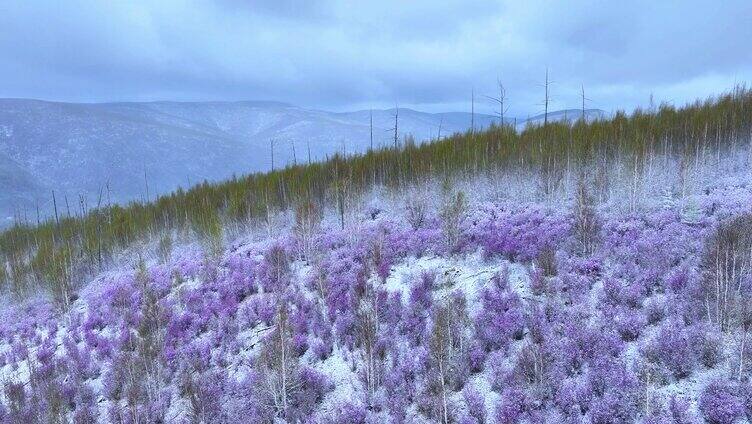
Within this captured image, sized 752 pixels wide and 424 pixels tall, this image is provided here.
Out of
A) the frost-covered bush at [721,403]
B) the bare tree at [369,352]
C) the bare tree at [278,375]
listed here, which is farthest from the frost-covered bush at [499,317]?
the bare tree at [278,375]

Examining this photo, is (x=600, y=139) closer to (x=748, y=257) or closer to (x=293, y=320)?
(x=748, y=257)

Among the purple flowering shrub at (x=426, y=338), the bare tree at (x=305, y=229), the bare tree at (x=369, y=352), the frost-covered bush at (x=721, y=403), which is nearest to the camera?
the frost-covered bush at (x=721, y=403)

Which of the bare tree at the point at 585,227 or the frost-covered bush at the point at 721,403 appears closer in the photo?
the frost-covered bush at the point at 721,403

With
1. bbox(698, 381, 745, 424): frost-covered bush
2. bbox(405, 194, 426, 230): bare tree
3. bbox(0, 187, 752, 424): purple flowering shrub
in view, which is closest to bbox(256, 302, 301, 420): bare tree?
bbox(0, 187, 752, 424): purple flowering shrub

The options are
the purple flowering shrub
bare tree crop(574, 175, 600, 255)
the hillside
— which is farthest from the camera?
bare tree crop(574, 175, 600, 255)

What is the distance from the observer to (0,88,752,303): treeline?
1239 centimetres

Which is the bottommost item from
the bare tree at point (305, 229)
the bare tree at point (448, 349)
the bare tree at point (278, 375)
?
the bare tree at point (278, 375)

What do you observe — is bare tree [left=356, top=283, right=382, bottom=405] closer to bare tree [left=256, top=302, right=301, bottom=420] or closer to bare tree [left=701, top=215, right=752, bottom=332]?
bare tree [left=256, top=302, right=301, bottom=420]

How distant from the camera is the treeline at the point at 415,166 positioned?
1239 cm

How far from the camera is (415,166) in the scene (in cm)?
1525

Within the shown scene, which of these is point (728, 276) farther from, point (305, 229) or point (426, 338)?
point (305, 229)

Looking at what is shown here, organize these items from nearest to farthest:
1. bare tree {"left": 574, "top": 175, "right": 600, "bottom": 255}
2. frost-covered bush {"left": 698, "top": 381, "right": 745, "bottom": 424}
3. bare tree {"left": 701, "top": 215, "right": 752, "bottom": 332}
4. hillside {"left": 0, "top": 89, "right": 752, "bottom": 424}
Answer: frost-covered bush {"left": 698, "top": 381, "right": 745, "bottom": 424}
hillside {"left": 0, "top": 89, "right": 752, "bottom": 424}
bare tree {"left": 701, "top": 215, "right": 752, "bottom": 332}
bare tree {"left": 574, "top": 175, "right": 600, "bottom": 255}

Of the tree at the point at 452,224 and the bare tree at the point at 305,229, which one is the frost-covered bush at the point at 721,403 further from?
the bare tree at the point at 305,229

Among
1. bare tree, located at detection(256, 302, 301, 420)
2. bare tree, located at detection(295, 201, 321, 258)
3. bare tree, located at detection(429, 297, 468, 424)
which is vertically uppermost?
bare tree, located at detection(295, 201, 321, 258)
